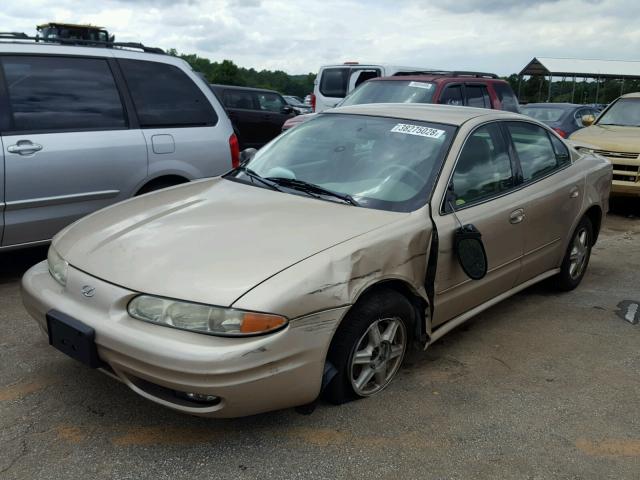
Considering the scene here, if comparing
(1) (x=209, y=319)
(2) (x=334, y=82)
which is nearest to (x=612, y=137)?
(2) (x=334, y=82)

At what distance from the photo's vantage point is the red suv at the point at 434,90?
28.2 ft

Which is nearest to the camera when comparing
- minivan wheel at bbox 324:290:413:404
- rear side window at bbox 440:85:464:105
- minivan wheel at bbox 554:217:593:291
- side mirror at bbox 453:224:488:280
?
minivan wheel at bbox 324:290:413:404

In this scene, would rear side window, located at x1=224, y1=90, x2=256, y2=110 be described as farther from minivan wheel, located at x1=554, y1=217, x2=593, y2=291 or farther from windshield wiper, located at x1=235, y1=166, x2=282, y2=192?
minivan wheel, located at x1=554, y1=217, x2=593, y2=291

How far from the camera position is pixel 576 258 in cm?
490

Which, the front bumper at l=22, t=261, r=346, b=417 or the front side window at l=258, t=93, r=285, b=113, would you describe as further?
the front side window at l=258, t=93, r=285, b=113

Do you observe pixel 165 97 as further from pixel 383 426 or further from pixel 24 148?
pixel 383 426

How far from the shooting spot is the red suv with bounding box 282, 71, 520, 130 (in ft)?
28.2

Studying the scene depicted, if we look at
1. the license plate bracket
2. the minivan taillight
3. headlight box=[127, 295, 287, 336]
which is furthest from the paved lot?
the minivan taillight

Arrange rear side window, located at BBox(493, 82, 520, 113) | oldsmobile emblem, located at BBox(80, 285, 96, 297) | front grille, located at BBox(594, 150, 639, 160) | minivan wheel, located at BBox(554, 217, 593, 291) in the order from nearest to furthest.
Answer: oldsmobile emblem, located at BBox(80, 285, 96, 297) → minivan wheel, located at BBox(554, 217, 593, 291) → front grille, located at BBox(594, 150, 639, 160) → rear side window, located at BBox(493, 82, 520, 113)

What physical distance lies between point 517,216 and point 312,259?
1.76m

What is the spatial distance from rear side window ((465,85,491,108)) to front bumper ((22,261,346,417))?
23.6 ft

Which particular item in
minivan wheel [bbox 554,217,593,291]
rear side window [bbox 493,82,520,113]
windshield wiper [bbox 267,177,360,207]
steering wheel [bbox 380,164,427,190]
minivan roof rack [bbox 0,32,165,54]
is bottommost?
minivan wheel [bbox 554,217,593,291]

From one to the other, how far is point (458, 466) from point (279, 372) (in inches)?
34.6

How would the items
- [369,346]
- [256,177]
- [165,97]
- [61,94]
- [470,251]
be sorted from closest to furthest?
[369,346] < [470,251] < [256,177] < [61,94] < [165,97]
